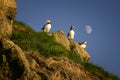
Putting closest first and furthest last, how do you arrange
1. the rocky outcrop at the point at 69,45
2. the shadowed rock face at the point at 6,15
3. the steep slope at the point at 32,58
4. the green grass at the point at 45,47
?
the steep slope at the point at 32,58
the shadowed rock face at the point at 6,15
the green grass at the point at 45,47
the rocky outcrop at the point at 69,45

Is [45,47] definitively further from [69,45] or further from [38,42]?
[69,45]

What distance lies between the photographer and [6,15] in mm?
26062

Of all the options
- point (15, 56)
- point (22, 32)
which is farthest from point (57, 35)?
point (15, 56)

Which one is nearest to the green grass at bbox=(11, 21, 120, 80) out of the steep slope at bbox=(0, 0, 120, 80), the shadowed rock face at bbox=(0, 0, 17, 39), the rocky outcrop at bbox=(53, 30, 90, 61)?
the steep slope at bbox=(0, 0, 120, 80)

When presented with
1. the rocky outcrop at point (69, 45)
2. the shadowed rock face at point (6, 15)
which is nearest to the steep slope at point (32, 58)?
the shadowed rock face at point (6, 15)

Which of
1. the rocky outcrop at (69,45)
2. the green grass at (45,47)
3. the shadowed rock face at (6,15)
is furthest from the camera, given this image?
the rocky outcrop at (69,45)

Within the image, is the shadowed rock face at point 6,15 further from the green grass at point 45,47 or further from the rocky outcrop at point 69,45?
the rocky outcrop at point 69,45

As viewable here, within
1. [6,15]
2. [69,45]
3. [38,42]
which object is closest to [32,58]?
[6,15]

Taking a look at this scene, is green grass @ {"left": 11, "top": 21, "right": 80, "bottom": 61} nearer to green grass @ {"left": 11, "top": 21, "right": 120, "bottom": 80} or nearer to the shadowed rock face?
green grass @ {"left": 11, "top": 21, "right": 120, "bottom": 80}

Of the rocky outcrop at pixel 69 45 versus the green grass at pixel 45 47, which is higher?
the rocky outcrop at pixel 69 45

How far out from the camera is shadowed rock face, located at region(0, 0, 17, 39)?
2518 centimetres

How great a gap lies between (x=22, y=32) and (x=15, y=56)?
33.5ft

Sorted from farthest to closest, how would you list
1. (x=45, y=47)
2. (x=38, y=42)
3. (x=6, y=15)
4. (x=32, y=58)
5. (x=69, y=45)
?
(x=69, y=45), (x=38, y=42), (x=45, y=47), (x=6, y=15), (x=32, y=58)

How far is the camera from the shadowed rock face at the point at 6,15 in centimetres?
2518
